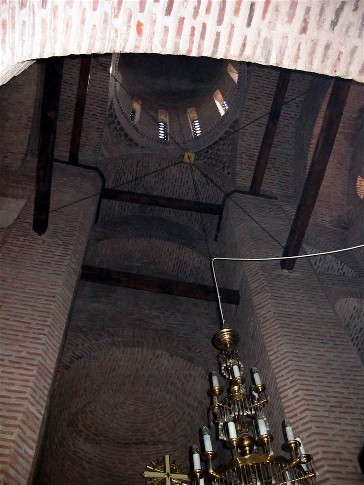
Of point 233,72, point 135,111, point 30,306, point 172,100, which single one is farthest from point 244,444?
point 172,100

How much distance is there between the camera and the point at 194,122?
12.0 meters

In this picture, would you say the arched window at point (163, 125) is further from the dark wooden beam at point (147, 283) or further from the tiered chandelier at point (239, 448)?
the tiered chandelier at point (239, 448)

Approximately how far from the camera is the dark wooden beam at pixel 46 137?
17.6 ft

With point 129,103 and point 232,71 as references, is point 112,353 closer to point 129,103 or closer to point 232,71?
point 129,103

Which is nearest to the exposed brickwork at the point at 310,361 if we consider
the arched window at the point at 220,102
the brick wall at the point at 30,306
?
the brick wall at the point at 30,306

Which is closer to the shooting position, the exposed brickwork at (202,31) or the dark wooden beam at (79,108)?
the exposed brickwork at (202,31)

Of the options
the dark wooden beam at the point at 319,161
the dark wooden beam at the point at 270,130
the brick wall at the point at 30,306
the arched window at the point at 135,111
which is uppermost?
the arched window at the point at 135,111

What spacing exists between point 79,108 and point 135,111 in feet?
11.2

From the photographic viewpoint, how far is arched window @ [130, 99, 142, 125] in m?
11.2

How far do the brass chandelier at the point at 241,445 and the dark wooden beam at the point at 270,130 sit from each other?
4.86m

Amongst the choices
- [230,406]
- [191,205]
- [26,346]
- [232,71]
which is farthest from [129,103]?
[230,406]

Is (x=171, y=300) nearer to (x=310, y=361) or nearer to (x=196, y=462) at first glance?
(x=310, y=361)

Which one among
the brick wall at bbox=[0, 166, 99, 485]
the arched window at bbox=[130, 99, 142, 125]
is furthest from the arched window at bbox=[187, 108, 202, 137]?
the brick wall at bbox=[0, 166, 99, 485]

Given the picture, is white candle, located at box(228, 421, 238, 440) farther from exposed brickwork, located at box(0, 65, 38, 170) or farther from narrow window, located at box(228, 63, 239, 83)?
narrow window, located at box(228, 63, 239, 83)
